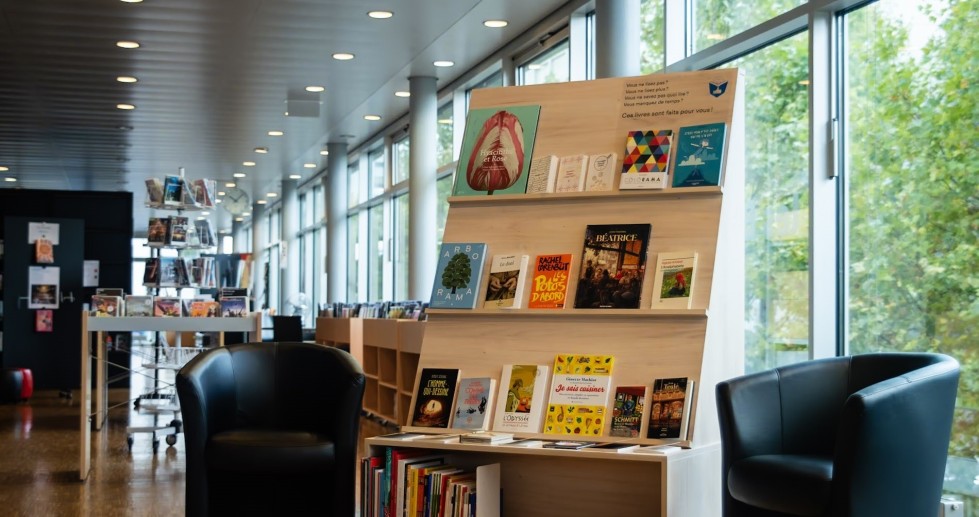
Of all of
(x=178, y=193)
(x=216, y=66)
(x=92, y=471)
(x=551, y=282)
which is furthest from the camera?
(x=216, y=66)

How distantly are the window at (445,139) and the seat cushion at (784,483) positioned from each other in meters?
7.60

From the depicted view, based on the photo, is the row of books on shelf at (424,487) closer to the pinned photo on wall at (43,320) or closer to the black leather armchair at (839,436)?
the black leather armchair at (839,436)

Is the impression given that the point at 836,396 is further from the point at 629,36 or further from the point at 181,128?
the point at 181,128

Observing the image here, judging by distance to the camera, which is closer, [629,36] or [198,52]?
[629,36]

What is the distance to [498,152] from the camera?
4.23 meters

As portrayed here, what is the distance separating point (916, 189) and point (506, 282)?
6.69 feet

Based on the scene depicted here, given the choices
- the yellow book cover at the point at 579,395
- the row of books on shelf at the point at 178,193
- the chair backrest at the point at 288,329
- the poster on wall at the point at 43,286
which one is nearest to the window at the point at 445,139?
the chair backrest at the point at 288,329

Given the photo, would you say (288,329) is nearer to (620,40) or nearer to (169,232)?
(169,232)

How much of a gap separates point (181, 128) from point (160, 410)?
592 cm

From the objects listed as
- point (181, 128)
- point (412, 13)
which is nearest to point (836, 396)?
point (412, 13)

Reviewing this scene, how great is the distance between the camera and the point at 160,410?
25.0 ft

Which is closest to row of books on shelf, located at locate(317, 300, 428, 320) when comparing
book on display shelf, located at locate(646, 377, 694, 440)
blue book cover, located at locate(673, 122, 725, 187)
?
blue book cover, located at locate(673, 122, 725, 187)

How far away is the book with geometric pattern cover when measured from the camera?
3904mm

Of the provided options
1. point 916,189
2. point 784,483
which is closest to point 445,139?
point 916,189
